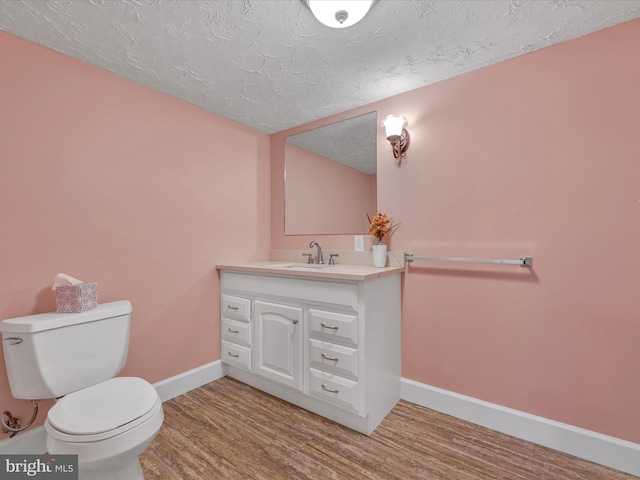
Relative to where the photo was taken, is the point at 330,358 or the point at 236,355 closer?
the point at 330,358

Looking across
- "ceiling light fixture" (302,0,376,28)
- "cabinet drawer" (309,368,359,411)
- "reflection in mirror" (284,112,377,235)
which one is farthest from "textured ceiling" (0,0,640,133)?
"cabinet drawer" (309,368,359,411)

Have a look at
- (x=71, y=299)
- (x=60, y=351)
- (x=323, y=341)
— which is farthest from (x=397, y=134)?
(x=60, y=351)

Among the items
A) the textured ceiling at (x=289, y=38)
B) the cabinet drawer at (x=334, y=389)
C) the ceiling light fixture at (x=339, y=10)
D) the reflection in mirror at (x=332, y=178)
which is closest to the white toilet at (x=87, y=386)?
the cabinet drawer at (x=334, y=389)

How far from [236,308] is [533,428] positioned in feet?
6.39

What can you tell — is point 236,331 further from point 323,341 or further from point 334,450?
point 334,450

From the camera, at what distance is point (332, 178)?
97.1 inches

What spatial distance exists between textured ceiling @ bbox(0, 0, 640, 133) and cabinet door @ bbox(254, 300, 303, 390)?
1469mm

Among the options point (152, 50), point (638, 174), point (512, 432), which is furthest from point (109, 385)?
point (638, 174)

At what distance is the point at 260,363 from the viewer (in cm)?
208

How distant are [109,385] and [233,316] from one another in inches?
37.8

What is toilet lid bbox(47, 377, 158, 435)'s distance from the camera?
1.09 meters

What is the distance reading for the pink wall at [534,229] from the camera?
143cm

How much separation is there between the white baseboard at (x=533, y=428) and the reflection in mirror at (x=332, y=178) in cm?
120

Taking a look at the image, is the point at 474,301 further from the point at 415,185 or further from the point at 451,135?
the point at 451,135
